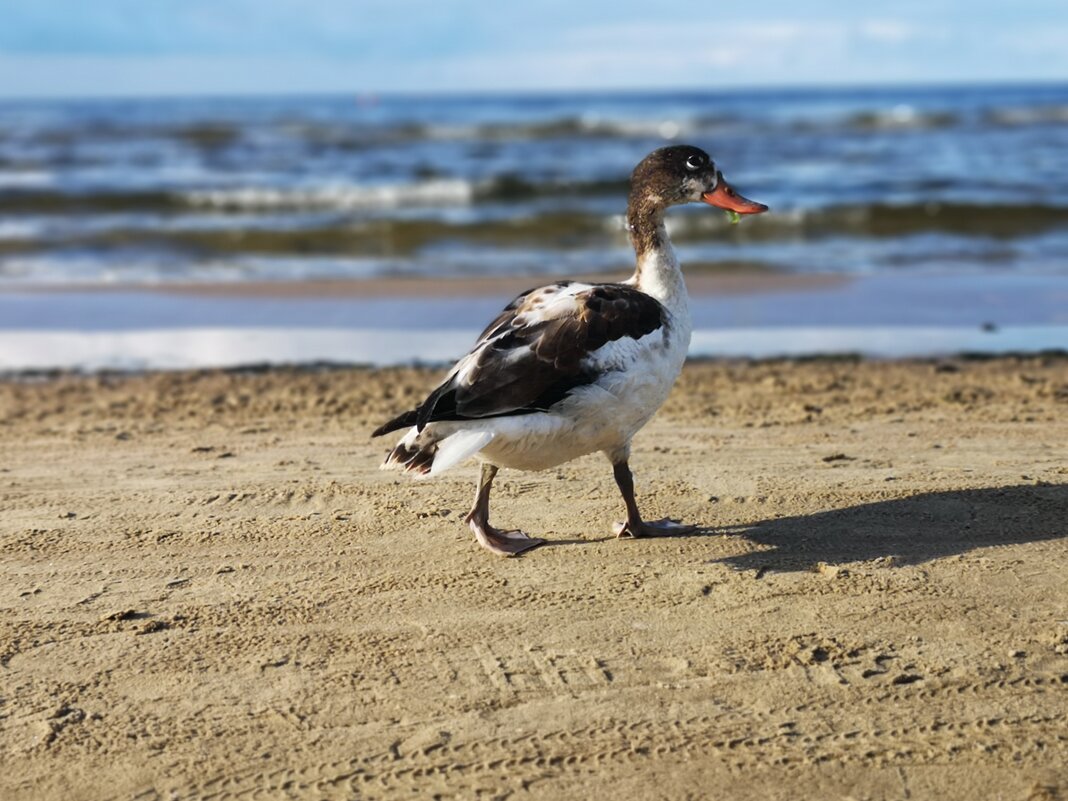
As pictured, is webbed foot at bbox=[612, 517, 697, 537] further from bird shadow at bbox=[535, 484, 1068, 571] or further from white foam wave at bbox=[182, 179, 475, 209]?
white foam wave at bbox=[182, 179, 475, 209]

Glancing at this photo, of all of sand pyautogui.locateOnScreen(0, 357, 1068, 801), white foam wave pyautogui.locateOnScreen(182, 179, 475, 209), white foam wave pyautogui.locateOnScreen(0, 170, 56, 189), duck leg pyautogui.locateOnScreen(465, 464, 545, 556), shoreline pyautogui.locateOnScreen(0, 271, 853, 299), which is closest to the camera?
sand pyautogui.locateOnScreen(0, 357, 1068, 801)

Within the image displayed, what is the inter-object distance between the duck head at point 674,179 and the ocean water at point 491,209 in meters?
8.59

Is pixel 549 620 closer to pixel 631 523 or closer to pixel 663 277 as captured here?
pixel 631 523

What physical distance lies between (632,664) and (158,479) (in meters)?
3.03

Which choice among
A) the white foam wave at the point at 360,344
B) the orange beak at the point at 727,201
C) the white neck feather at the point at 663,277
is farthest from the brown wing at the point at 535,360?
the white foam wave at the point at 360,344

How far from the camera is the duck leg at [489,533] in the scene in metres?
5.09

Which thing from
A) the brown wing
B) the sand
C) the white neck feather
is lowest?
the sand

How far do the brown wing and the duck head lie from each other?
25.9 inches

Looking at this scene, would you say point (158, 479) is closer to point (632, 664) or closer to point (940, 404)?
point (632, 664)

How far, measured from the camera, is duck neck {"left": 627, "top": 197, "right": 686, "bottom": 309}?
5332mm

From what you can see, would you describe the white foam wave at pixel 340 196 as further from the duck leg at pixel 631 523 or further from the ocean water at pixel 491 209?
the duck leg at pixel 631 523

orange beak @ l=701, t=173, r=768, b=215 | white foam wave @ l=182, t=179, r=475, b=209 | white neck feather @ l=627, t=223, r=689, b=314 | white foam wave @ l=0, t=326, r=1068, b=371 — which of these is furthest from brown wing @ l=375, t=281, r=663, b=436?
white foam wave @ l=182, t=179, r=475, b=209

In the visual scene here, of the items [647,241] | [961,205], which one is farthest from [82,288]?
Answer: [961,205]

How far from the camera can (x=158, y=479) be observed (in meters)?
6.25
